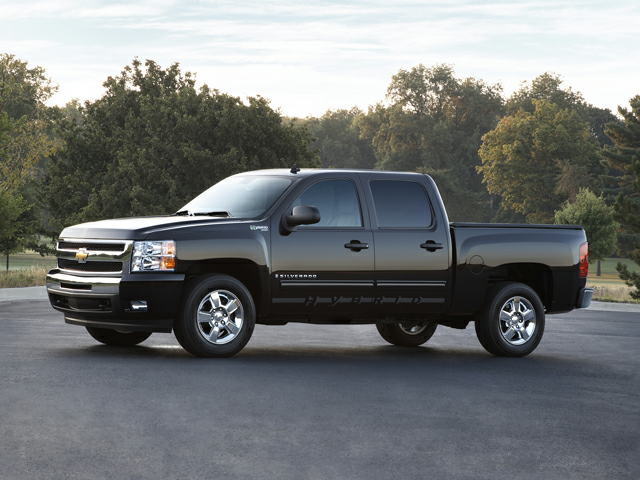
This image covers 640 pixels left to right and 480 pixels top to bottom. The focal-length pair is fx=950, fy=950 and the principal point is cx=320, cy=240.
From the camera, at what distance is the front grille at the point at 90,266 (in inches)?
405

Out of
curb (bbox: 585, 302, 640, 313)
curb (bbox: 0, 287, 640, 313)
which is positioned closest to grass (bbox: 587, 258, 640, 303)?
curb (bbox: 585, 302, 640, 313)

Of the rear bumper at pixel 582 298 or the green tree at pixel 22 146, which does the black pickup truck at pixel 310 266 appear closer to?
the rear bumper at pixel 582 298

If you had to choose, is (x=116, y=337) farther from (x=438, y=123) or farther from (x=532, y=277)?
(x=438, y=123)

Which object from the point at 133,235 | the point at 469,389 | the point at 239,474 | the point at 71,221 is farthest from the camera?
the point at 71,221

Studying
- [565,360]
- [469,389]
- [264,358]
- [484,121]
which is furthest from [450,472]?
[484,121]

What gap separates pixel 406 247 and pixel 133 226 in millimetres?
3152

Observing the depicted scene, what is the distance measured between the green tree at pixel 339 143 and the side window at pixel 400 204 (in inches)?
3812

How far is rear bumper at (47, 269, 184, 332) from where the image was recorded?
10102 mm

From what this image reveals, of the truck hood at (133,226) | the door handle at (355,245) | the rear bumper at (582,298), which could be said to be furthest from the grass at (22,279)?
the rear bumper at (582,298)

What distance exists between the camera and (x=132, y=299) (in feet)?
33.2

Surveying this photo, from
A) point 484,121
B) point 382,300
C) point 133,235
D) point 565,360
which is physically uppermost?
point 484,121

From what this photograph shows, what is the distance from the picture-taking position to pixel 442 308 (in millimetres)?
11398

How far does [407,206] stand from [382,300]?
47.2 inches

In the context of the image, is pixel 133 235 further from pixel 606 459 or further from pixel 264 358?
pixel 606 459
